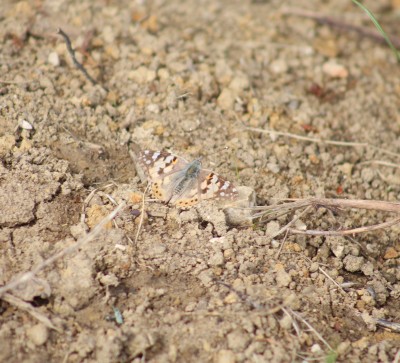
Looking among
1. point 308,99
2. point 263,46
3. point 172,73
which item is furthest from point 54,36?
point 308,99

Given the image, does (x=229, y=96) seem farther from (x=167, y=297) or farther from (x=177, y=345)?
(x=177, y=345)

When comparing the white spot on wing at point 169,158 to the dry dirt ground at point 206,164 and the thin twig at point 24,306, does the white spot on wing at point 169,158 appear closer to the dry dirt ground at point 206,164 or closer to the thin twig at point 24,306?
the dry dirt ground at point 206,164

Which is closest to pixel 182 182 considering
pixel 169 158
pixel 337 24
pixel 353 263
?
pixel 169 158

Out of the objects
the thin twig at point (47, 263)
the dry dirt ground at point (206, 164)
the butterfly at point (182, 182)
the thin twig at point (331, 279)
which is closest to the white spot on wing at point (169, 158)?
the butterfly at point (182, 182)

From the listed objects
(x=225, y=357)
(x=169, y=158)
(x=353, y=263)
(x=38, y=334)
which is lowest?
(x=353, y=263)

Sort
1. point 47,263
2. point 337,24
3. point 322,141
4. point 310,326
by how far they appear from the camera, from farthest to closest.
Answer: point 337,24 < point 322,141 < point 310,326 < point 47,263

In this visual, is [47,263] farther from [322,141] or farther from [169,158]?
[322,141]
